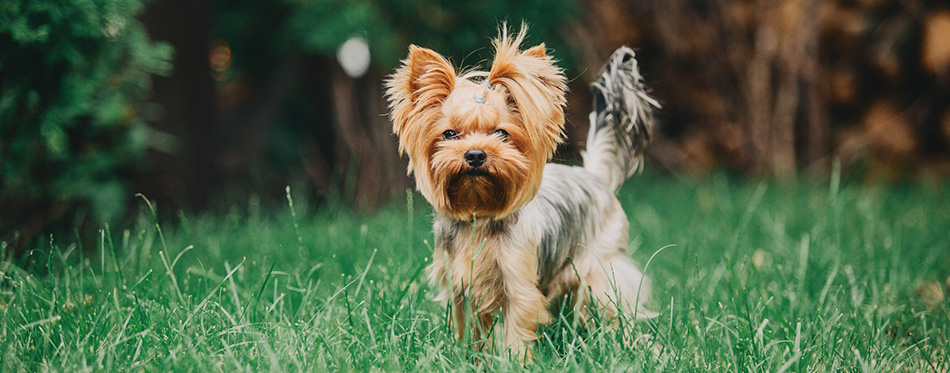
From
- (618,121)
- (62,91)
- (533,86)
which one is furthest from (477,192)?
(62,91)

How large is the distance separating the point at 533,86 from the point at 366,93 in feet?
15.9

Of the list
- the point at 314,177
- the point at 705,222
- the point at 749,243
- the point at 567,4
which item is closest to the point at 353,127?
the point at 314,177

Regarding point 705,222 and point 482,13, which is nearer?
point 705,222

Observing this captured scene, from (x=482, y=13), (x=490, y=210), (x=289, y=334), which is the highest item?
(x=482, y=13)

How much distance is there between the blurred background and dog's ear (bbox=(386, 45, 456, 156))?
1.79m

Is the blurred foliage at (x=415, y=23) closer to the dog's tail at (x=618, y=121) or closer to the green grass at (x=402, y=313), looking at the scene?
the green grass at (x=402, y=313)

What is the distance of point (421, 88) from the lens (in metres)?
2.44

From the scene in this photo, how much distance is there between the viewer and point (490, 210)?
8.07ft

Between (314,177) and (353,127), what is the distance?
1.02 metres

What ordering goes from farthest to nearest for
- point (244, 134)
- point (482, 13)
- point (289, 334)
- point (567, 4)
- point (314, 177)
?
1. point (314, 177)
2. point (244, 134)
3. point (567, 4)
4. point (482, 13)
5. point (289, 334)

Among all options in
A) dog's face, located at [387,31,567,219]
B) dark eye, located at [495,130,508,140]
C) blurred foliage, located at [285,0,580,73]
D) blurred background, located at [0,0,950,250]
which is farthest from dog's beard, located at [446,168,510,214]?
blurred foliage, located at [285,0,580,73]

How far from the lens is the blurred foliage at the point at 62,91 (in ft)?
10.5

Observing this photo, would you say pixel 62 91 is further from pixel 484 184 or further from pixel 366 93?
pixel 366 93

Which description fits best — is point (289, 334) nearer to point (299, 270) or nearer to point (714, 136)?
point (299, 270)
